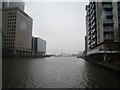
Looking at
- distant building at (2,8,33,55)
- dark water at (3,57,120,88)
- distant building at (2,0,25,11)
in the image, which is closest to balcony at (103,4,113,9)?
dark water at (3,57,120,88)

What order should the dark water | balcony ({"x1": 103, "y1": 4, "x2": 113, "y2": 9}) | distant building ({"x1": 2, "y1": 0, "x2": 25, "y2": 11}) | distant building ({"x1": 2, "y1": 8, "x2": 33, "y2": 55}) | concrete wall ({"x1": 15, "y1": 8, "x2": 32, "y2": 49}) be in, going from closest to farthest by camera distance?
the dark water → balcony ({"x1": 103, "y1": 4, "x2": 113, "y2": 9}) → distant building ({"x1": 2, "y1": 8, "x2": 33, "y2": 55}) → concrete wall ({"x1": 15, "y1": 8, "x2": 32, "y2": 49}) → distant building ({"x1": 2, "y1": 0, "x2": 25, "y2": 11})

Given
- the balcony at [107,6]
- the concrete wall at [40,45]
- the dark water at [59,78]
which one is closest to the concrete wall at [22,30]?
the concrete wall at [40,45]

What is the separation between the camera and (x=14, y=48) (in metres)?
91.2

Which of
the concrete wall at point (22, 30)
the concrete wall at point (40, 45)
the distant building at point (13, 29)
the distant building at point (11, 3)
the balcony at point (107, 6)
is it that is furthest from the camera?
the concrete wall at point (40, 45)

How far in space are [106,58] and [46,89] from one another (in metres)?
32.7

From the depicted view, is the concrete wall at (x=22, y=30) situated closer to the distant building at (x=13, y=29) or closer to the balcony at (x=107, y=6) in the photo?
the distant building at (x=13, y=29)

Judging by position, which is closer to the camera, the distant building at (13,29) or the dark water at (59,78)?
the dark water at (59,78)

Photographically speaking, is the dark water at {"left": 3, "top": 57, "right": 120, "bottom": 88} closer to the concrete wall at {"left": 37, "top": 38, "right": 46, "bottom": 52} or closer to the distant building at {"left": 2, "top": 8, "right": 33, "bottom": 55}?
the distant building at {"left": 2, "top": 8, "right": 33, "bottom": 55}

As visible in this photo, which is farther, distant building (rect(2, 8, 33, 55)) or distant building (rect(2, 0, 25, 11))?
distant building (rect(2, 0, 25, 11))

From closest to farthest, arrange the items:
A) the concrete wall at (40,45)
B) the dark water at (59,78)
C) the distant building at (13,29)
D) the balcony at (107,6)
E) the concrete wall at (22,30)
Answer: the dark water at (59,78), the balcony at (107,6), the distant building at (13,29), the concrete wall at (22,30), the concrete wall at (40,45)

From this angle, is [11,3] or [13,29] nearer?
[13,29]

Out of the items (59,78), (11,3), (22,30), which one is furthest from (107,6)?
(11,3)

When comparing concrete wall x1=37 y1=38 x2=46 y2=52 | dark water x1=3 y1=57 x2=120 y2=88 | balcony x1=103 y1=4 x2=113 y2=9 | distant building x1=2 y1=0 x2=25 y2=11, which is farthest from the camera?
concrete wall x1=37 y1=38 x2=46 y2=52

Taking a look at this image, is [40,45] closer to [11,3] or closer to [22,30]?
[22,30]
